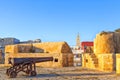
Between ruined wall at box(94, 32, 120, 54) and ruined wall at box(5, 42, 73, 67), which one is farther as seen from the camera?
ruined wall at box(5, 42, 73, 67)

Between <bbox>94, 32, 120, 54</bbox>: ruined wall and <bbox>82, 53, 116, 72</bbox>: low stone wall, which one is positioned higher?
<bbox>94, 32, 120, 54</bbox>: ruined wall

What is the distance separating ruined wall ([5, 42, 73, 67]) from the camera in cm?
2330

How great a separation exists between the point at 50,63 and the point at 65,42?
2961 mm

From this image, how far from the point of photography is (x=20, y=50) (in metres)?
27.3

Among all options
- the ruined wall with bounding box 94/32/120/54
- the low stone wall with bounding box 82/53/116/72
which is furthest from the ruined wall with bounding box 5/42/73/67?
the ruined wall with bounding box 94/32/120/54

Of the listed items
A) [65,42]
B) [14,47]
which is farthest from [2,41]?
[65,42]

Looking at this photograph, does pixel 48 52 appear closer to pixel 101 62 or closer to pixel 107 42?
pixel 107 42

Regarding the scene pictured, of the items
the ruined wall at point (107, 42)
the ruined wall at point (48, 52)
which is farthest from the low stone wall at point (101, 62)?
the ruined wall at point (48, 52)

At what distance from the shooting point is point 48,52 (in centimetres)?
2555

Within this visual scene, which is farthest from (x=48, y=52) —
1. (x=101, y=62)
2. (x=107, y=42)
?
(x=101, y=62)

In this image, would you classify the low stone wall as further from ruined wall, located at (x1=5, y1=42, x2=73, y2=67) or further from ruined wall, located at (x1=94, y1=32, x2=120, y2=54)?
ruined wall, located at (x1=5, y1=42, x2=73, y2=67)

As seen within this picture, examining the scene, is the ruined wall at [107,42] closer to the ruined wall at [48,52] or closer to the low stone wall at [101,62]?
the low stone wall at [101,62]

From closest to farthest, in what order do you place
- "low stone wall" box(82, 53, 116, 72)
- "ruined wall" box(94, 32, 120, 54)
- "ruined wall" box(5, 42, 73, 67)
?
"low stone wall" box(82, 53, 116, 72), "ruined wall" box(94, 32, 120, 54), "ruined wall" box(5, 42, 73, 67)

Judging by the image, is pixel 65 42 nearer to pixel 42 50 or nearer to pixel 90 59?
pixel 42 50
